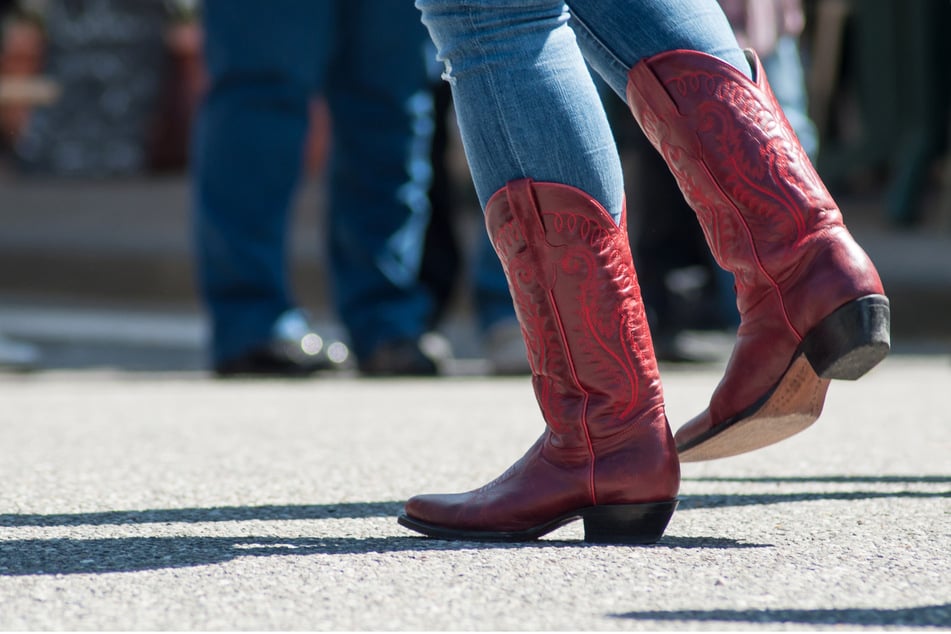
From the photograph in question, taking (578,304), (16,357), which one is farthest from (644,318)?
(16,357)

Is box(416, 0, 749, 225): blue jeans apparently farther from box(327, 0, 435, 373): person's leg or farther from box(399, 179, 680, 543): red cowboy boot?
box(327, 0, 435, 373): person's leg

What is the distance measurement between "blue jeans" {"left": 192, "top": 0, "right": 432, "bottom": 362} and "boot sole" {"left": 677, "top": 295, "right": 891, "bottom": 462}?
1.80m

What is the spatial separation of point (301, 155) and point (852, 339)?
2.07 metres

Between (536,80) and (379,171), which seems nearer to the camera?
(536,80)

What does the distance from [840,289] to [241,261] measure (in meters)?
1.96

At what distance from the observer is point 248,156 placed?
3254 millimetres

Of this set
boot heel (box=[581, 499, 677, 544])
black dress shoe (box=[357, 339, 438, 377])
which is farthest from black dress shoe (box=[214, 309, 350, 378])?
boot heel (box=[581, 499, 677, 544])

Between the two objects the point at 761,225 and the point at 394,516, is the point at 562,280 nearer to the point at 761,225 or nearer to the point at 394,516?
the point at 761,225

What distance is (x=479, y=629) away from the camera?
44.8 inches

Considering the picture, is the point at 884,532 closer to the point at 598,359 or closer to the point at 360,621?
the point at 598,359

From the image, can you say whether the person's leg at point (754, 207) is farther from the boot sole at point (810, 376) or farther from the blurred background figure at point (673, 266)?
the blurred background figure at point (673, 266)

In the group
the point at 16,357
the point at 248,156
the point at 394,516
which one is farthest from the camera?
the point at 16,357

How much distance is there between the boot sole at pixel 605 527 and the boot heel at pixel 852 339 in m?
0.20

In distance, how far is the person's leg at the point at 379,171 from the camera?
3.36 metres
